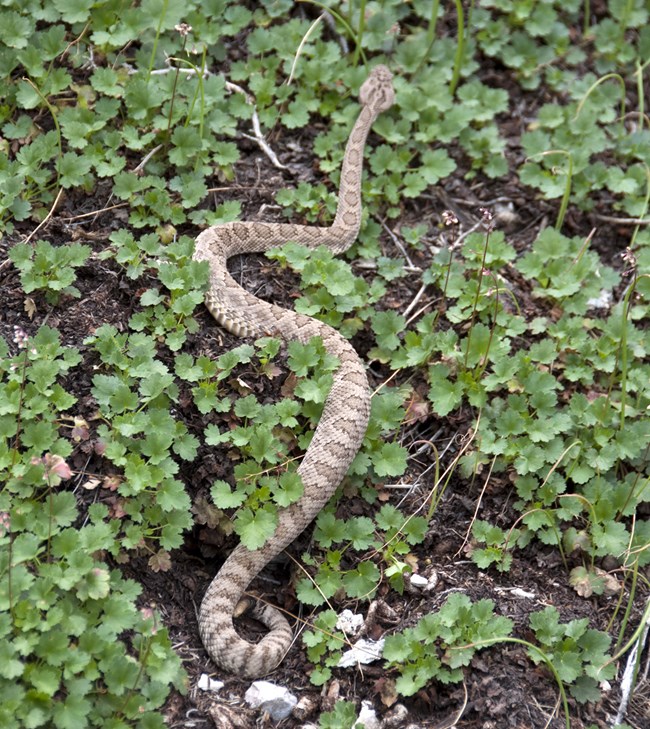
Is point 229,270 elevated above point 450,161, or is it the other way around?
point 450,161

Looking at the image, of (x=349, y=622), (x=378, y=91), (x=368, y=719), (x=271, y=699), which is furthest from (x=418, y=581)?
(x=378, y=91)

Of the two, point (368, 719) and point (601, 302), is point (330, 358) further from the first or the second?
point (601, 302)

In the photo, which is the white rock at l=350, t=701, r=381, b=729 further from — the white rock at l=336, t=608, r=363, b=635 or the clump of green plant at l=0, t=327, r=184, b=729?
the clump of green plant at l=0, t=327, r=184, b=729

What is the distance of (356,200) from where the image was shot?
26.0 feet

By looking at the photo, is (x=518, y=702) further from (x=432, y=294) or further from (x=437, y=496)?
(x=432, y=294)

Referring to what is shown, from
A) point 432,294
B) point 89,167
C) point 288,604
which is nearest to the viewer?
point 288,604

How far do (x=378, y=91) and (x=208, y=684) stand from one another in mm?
5360

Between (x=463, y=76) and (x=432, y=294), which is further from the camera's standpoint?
(x=463, y=76)

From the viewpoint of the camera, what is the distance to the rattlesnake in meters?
5.59

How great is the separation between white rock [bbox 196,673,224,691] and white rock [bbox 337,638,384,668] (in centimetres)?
73

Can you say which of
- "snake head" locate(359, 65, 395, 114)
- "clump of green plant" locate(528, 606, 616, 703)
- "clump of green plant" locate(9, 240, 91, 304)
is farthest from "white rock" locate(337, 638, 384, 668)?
"snake head" locate(359, 65, 395, 114)

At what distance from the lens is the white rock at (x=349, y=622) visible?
5844mm

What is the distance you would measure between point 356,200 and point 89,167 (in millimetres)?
2205

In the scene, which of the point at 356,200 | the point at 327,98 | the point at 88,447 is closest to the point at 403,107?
the point at 327,98
